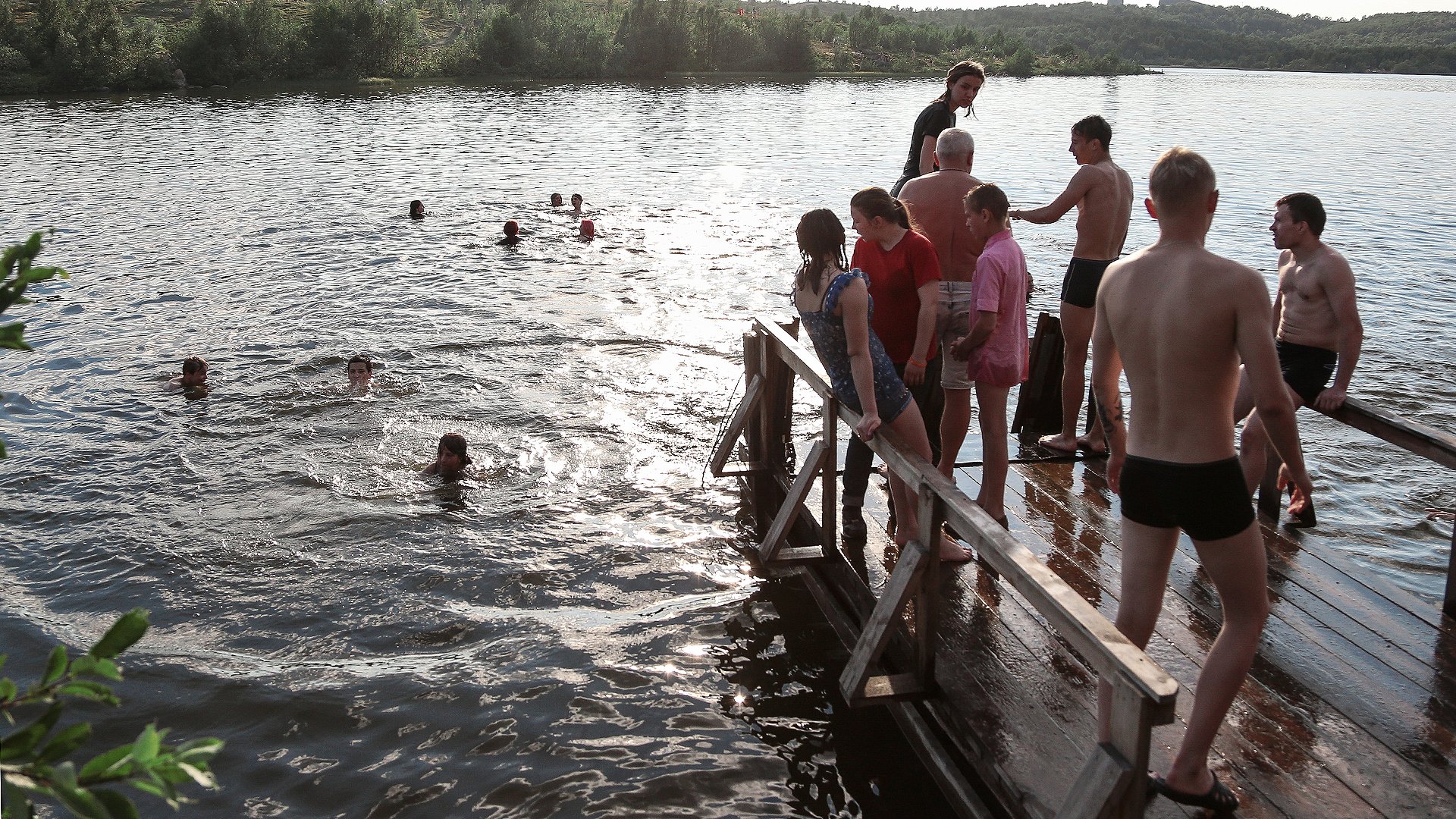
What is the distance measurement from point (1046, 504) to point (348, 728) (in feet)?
15.3

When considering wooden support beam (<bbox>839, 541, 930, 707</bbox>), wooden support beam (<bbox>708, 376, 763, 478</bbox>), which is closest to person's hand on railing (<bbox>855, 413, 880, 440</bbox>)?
wooden support beam (<bbox>839, 541, 930, 707</bbox>)

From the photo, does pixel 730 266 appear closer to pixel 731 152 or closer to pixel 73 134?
pixel 731 152

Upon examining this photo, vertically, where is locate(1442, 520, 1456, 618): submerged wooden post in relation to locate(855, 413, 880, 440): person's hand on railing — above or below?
below

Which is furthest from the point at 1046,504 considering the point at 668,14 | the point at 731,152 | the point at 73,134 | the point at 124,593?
the point at 668,14

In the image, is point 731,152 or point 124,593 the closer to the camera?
point 124,593

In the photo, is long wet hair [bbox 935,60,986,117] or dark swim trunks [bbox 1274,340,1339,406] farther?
long wet hair [bbox 935,60,986,117]

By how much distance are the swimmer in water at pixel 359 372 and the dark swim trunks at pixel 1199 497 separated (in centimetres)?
1042

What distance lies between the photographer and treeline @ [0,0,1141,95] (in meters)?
61.5

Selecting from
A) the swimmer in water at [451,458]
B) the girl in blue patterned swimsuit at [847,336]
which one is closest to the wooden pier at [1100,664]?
the girl in blue patterned swimsuit at [847,336]

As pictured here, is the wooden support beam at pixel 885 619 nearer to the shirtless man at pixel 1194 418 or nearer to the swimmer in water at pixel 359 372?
the shirtless man at pixel 1194 418

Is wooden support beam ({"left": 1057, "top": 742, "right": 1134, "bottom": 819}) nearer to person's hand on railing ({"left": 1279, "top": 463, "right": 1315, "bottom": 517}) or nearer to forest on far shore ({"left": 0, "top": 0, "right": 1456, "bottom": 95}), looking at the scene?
person's hand on railing ({"left": 1279, "top": 463, "right": 1315, "bottom": 517})

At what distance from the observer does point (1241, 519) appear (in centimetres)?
354

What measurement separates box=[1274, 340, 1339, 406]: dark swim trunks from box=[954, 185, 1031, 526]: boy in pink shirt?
5.64ft

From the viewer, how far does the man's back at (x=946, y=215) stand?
6.16 m
